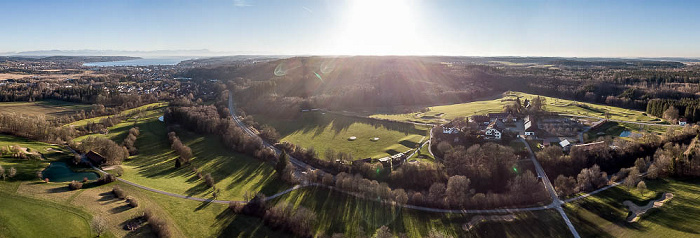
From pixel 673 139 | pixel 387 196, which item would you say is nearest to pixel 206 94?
pixel 387 196

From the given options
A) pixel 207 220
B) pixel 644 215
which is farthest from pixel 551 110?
pixel 207 220

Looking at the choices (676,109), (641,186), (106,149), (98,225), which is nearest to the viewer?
(98,225)

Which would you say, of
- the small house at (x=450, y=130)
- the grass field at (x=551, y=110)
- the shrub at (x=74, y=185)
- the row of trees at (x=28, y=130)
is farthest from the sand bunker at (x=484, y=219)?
the row of trees at (x=28, y=130)

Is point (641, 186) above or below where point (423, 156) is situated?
below

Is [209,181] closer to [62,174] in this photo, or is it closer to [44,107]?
[62,174]

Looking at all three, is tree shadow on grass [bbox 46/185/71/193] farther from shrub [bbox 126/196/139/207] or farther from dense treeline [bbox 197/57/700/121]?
dense treeline [bbox 197/57/700/121]

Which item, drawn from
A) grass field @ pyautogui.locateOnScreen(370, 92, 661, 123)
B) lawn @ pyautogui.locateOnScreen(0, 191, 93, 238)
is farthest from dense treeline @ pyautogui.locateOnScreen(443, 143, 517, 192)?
lawn @ pyautogui.locateOnScreen(0, 191, 93, 238)
